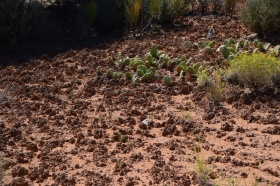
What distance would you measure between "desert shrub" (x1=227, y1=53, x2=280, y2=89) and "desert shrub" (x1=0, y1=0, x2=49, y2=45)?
4.10m

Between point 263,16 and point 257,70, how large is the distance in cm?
244

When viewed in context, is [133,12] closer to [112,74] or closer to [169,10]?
[169,10]

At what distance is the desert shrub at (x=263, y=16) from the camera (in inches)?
346

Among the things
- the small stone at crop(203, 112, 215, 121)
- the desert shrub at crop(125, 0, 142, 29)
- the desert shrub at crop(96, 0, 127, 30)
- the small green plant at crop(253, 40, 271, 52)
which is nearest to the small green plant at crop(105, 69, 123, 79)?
the small stone at crop(203, 112, 215, 121)

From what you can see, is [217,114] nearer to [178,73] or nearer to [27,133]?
[178,73]

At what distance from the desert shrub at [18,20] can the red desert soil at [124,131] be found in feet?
4.14

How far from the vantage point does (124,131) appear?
6.01 m

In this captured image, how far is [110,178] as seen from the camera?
5043 millimetres

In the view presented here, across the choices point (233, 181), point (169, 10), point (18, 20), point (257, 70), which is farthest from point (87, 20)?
point (233, 181)

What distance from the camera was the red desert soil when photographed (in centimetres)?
512

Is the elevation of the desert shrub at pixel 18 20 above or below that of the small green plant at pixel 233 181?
above

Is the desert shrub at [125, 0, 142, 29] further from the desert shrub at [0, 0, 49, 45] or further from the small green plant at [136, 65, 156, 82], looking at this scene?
the small green plant at [136, 65, 156, 82]

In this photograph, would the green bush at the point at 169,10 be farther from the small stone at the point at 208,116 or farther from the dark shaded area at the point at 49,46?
the small stone at the point at 208,116

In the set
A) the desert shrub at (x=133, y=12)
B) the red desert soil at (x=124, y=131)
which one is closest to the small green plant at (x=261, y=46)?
the red desert soil at (x=124, y=131)
